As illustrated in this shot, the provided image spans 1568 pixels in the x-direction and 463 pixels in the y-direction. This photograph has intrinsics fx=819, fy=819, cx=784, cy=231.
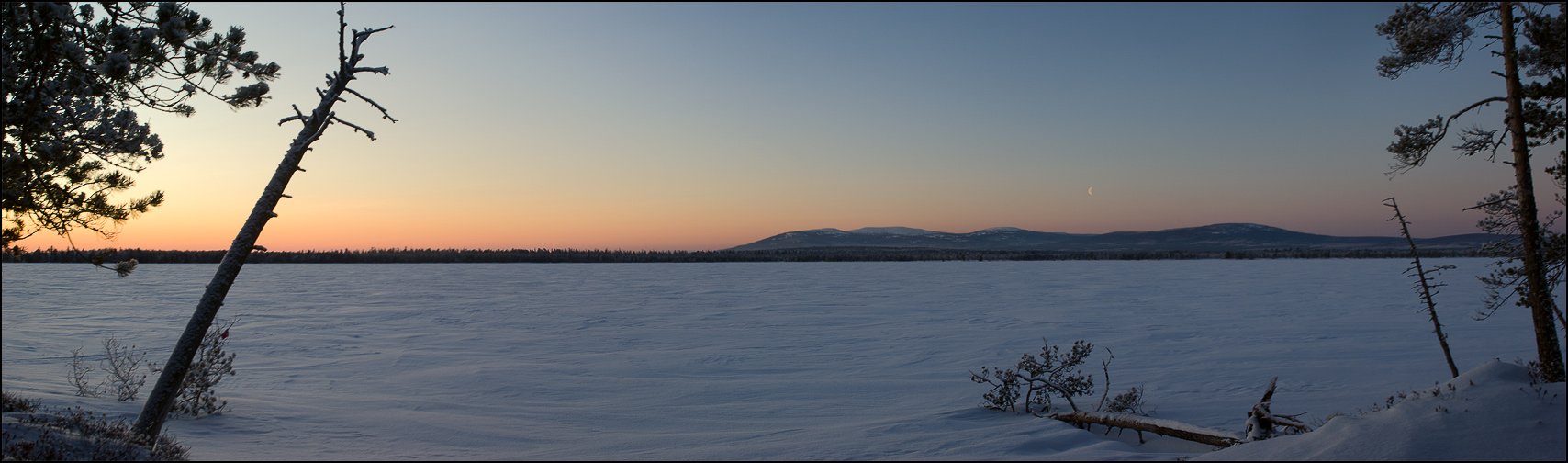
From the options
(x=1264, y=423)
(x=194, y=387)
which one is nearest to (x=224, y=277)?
(x=194, y=387)

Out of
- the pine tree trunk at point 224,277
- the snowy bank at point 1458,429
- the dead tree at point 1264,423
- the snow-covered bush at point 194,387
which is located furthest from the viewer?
the snow-covered bush at point 194,387

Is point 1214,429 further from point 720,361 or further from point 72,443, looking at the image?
point 72,443

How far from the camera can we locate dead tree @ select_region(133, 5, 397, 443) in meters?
5.38

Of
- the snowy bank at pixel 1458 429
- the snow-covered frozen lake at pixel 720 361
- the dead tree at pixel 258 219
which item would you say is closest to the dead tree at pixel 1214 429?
the snow-covered frozen lake at pixel 720 361

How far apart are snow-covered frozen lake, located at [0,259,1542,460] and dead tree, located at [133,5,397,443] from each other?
0.55 meters

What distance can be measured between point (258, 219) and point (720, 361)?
6.83 metres

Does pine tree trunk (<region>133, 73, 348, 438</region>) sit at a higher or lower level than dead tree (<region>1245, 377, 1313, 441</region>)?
higher

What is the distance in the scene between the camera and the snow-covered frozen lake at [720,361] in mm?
6641

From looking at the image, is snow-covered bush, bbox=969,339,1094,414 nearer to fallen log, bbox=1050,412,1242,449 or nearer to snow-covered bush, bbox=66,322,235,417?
fallen log, bbox=1050,412,1242,449

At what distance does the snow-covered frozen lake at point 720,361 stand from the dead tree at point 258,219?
549mm

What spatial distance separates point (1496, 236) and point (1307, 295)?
1718 centimetres

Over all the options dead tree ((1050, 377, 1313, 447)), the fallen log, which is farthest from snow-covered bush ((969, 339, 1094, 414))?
dead tree ((1050, 377, 1313, 447))

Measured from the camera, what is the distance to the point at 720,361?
1164 cm

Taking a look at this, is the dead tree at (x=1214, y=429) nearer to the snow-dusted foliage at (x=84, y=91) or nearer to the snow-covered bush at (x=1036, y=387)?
the snow-covered bush at (x=1036, y=387)
